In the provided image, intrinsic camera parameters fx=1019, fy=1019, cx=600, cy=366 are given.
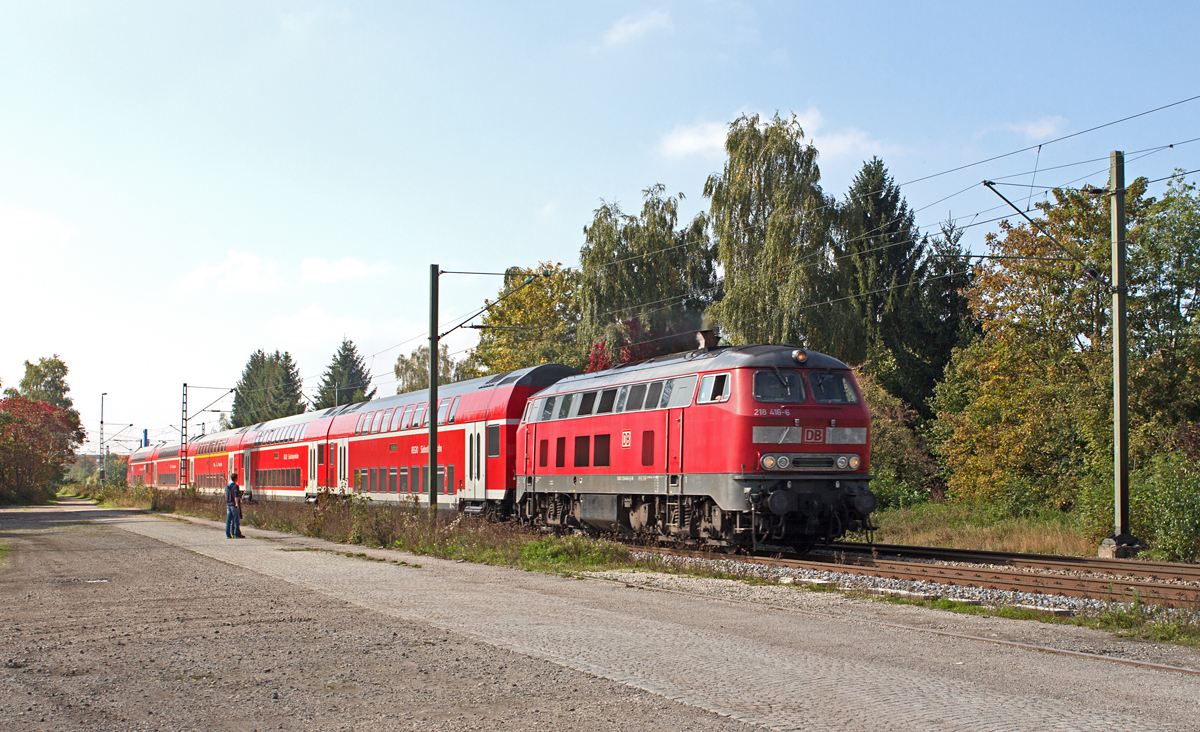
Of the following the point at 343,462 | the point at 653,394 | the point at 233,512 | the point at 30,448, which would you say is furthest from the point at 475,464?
the point at 30,448

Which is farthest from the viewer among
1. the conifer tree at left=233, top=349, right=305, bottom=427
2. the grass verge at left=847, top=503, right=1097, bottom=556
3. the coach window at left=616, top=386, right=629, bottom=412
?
the conifer tree at left=233, top=349, right=305, bottom=427

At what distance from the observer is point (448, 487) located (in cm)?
2711

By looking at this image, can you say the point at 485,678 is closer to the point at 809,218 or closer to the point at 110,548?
the point at 110,548

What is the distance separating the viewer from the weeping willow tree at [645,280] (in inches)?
1843

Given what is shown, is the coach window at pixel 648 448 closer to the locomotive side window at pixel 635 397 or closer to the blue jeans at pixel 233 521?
the locomotive side window at pixel 635 397

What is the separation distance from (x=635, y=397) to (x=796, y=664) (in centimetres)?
1140

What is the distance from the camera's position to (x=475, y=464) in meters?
25.9

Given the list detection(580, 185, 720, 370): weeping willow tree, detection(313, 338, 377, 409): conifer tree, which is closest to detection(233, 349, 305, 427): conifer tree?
detection(313, 338, 377, 409): conifer tree

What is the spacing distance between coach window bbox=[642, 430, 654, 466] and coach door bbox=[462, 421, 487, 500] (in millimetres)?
7423

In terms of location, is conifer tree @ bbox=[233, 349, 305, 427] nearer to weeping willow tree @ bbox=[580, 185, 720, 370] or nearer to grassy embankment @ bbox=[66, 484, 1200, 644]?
weeping willow tree @ bbox=[580, 185, 720, 370]

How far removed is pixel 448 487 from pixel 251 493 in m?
22.7

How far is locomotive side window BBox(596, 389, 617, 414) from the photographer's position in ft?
66.0

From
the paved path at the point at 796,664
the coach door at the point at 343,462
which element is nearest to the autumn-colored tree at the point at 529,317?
the coach door at the point at 343,462

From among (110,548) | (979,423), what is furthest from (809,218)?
(110,548)
